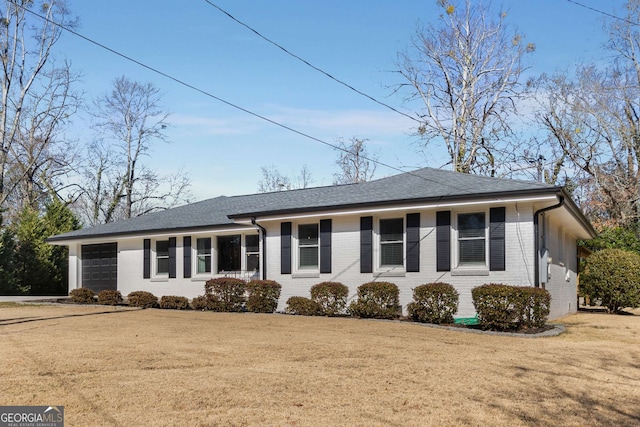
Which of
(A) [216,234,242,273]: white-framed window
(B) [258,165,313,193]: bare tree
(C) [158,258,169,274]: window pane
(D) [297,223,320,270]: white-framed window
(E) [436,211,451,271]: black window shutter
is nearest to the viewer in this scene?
(E) [436,211,451,271]: black window shutter

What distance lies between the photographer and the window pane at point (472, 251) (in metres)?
14.5

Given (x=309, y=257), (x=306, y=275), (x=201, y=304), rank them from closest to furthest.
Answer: (x=306, y=275), (x=309, y=257), (x=201, y=304)

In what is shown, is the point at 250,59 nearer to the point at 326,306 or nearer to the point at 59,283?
the point at 326,306

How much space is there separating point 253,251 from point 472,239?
7922 millimetres

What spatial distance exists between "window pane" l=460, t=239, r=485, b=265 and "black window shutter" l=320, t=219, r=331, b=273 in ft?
12.8

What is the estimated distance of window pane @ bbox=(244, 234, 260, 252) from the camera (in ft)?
64.1

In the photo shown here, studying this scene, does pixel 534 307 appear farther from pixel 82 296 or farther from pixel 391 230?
pixel 82 296

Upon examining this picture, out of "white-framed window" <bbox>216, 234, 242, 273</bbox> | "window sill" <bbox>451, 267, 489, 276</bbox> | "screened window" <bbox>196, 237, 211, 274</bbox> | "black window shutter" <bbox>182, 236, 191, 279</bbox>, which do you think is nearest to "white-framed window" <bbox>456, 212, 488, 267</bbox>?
"window sill" <bbox>451, 267, 489, 276</bbox>

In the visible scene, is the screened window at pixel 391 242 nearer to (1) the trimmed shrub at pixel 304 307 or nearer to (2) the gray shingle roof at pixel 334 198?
(2) the gray shingle roof at pixel 334 198

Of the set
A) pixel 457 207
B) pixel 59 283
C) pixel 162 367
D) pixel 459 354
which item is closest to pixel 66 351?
pixel 162 367

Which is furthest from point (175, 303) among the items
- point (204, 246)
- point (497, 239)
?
point (497, 239)

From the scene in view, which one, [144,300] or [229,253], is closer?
[144,300]

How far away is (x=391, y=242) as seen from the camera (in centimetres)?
1591

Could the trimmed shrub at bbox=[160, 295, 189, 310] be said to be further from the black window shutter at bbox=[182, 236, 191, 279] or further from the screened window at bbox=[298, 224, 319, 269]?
the screened window at bbox=[298, 224, 319, 269]
